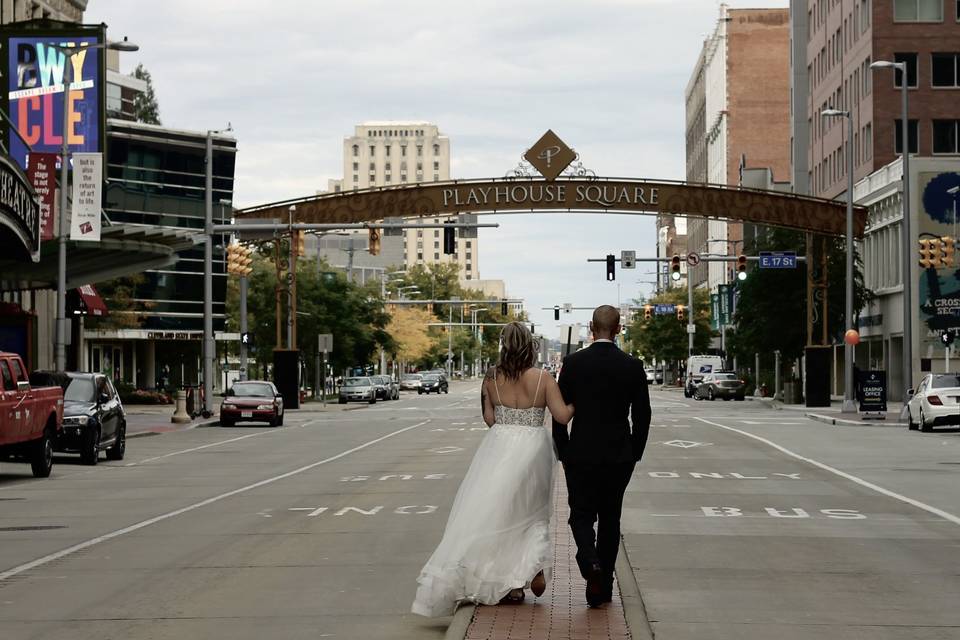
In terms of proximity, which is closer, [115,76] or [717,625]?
[717,625]

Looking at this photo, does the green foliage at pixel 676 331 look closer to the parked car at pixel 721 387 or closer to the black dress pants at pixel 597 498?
the parked car at pixel 721 387

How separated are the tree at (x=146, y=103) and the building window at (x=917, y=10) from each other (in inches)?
2232

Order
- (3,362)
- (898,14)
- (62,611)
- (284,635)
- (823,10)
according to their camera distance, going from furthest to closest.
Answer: (823,10) → (898,14) → (3,362) → (62,611) → (284,635)

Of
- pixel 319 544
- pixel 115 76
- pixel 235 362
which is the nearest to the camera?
pixel 319 544

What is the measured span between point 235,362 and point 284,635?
129017 millimetres

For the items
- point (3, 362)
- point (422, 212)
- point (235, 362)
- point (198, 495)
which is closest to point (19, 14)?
point (422, 212)

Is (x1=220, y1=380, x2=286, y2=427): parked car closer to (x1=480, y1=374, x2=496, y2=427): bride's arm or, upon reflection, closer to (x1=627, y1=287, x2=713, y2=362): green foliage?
(x1=480, y1=374, x2=496, y2=427): bride's arm

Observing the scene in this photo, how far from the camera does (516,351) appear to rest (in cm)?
1110

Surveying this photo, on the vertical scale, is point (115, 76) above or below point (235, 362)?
above

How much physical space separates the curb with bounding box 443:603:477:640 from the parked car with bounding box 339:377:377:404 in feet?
235

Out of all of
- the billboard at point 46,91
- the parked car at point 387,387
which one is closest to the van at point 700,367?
the parked car at point 387,387

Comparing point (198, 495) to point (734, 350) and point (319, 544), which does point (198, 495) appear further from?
point (734, 350)

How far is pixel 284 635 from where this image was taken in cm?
1055

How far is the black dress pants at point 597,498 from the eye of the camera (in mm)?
10891
